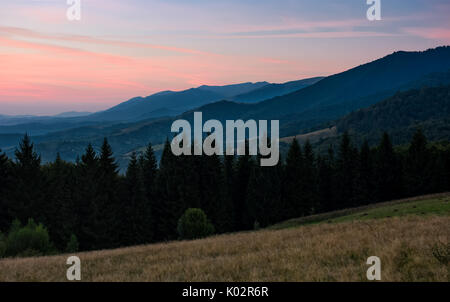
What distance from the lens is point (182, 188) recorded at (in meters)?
60.8

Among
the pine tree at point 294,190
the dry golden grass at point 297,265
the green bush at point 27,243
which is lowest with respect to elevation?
the green bush at point 27,243

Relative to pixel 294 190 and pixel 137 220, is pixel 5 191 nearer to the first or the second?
pixel 137 220

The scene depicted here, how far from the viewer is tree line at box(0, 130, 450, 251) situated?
55625 millimetres

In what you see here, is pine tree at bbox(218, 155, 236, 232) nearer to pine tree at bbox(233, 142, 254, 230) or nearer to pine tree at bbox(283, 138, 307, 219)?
pine tree at bbox(233, 142, 254, 230)

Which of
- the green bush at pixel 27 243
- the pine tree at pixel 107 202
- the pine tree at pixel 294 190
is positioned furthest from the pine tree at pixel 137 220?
the pine tree at pixel 294 190

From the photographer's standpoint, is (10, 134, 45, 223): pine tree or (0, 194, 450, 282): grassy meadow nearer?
(0, 194, 450, 282): grassy meadow

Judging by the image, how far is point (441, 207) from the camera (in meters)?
30.5

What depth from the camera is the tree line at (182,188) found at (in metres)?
55.6

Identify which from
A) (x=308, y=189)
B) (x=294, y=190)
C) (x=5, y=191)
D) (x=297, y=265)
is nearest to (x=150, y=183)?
(x=5, y=191)

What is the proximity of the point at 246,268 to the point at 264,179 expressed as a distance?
2144 inches

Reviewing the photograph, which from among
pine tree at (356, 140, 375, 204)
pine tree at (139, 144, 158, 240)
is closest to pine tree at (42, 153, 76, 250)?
pine tree at (139, 144, 158, 240)

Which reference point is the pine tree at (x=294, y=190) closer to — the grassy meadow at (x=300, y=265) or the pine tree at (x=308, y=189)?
the pine tree at (x=308, y=189)
